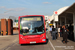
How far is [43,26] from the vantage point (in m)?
12.7

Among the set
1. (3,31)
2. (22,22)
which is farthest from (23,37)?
(3,31)

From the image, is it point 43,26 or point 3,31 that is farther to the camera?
point 3,31

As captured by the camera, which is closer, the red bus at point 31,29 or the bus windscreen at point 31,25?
the red bus at point 31,29

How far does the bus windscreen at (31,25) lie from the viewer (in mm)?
12469

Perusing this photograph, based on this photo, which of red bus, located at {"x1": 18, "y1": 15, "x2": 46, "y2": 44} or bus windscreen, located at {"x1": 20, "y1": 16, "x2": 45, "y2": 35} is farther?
bus windscreen, located at {"x1": 20, "y1": 16, "x2": 45, "y2": 35}

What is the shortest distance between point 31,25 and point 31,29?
1.39 feet

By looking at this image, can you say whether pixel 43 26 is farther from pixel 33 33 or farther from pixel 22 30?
pixel 22 30

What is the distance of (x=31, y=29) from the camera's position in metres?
12.5

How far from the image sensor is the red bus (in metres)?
12.2

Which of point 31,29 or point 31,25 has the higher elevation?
point 31,25

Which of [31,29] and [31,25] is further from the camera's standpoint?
[31,25]

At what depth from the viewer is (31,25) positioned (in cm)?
1277

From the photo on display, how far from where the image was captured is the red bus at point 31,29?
1224cm

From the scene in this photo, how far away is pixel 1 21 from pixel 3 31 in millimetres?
2273
